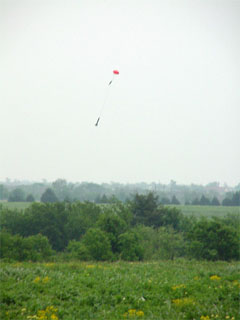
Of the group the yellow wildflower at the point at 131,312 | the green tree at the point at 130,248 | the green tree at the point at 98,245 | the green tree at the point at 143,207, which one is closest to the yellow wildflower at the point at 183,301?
the yellow wildflower at the point at 131,312

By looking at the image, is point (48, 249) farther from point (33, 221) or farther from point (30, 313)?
point (30, 313)

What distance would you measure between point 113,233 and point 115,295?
24.0m

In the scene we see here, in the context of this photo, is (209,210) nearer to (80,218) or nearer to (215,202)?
(215,202)

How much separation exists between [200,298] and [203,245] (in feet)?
77.8

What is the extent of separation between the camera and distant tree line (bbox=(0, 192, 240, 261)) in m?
31.4

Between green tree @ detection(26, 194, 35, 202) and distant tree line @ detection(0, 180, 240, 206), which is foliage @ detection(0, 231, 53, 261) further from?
green tree @ detection(26, 194, 35, 202)

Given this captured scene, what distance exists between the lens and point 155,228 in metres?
48.8

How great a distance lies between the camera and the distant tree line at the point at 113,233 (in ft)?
103

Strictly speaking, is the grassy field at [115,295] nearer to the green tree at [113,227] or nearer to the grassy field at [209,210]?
the green tree at [113,227]

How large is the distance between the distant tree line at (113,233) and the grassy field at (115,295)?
1900 cm

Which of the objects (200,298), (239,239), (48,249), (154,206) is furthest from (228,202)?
(200,298)

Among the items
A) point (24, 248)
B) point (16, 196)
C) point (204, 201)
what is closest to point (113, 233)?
point (24, 248)

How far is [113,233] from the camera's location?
33375 millimetres

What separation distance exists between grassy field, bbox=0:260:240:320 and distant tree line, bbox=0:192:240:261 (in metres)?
19.0
